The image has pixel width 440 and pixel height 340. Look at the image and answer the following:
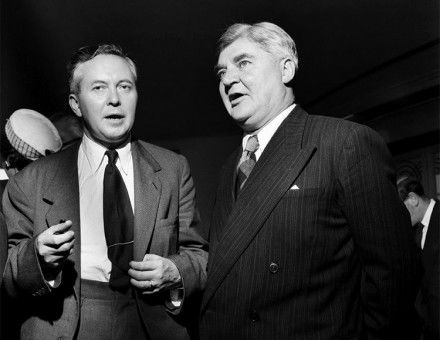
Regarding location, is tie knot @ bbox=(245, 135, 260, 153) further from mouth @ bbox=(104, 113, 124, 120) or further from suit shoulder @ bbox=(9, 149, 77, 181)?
suit shoulder @ bbox=(9, 149, 77, 181)

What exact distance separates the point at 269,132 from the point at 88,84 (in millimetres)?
647

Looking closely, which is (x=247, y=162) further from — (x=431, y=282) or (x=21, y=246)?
(x=431, y=282)

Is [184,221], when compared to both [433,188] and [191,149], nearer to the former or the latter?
[433,188]

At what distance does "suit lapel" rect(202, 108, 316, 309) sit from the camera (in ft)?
5.46

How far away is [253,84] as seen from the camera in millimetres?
1920

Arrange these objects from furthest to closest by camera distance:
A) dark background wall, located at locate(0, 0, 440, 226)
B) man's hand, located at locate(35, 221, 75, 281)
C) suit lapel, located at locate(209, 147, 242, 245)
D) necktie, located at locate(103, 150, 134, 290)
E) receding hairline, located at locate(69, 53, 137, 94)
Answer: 1. dark background wall, located at locate(0, 0, 440, 226)
2. receding hairline, located at locate(69, 53, 137, 94)
3. suit lapel, located at locate(209, 147, 242, 245)
4. necktie, located at locate(103, 150, 134, 290)
5. man's hand, located at locate(35, 221, 75, 281)

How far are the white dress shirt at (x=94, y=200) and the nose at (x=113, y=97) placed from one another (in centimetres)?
17

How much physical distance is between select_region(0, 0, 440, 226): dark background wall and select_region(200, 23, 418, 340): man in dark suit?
177cm

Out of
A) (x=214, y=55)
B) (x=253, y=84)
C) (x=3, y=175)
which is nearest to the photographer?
(x=253, y=84)

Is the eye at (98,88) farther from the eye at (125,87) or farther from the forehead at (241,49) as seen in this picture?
the forehead at (241,49)

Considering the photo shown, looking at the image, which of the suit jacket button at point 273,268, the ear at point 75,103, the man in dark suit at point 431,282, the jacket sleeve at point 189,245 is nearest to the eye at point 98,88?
the ear at point 75,103

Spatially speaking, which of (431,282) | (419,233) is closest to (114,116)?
(431,282)

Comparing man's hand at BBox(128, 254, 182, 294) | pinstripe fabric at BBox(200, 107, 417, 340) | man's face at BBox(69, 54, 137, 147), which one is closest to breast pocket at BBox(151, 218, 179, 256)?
man's hand at BBox(128, 254, 182, 294)

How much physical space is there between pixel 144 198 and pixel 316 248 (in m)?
0.61
